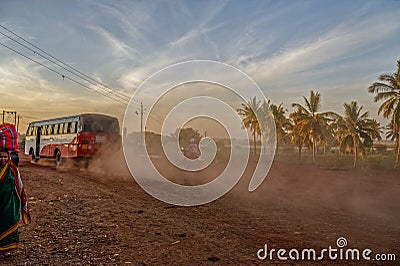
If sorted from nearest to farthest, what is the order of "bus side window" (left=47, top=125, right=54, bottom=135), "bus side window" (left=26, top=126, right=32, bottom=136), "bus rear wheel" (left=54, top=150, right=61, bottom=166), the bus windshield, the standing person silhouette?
the bus windshield → the standing person silhouette → "bus rear wheel" (left=54, top=150, right=61, bottom=166) → "bus side window" (left=47, top=125, right=54, bottom=135) → "bus side window" (left=26, top=126, right=32, bottom=136)

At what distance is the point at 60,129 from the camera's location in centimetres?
1755

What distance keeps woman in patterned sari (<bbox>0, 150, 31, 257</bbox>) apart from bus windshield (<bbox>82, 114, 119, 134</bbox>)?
11.9 m

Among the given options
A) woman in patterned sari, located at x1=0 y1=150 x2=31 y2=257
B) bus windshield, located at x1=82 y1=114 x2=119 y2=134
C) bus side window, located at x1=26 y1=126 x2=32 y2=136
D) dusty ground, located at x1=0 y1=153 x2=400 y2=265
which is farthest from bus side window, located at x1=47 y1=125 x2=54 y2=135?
woman in patterned sari, located at x1=0 y1=150 x2=31 y2=257

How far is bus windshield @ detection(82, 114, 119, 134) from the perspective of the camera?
16141mm

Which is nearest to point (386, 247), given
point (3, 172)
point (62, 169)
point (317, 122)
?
point (3, 172)

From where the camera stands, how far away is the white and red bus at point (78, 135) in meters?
15.9

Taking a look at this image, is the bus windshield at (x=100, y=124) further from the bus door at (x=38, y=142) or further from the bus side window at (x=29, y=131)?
the bus side window at (x=29, y=131)

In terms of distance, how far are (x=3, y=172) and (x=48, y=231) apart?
5.62 feet

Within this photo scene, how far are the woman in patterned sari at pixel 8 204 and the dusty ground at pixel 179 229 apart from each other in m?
0.22

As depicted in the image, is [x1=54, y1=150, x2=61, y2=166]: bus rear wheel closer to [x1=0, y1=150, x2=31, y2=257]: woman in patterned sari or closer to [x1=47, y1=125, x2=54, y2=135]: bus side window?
[x1=47, y1=125, x2=54, y2=135]: bus side window

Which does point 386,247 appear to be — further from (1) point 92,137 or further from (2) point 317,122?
(2) point 317,122

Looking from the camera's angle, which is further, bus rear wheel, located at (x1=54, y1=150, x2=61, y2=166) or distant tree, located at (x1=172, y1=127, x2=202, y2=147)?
bus rear wheel, located at (x1=54, y1=150, x2=61, y2=166)

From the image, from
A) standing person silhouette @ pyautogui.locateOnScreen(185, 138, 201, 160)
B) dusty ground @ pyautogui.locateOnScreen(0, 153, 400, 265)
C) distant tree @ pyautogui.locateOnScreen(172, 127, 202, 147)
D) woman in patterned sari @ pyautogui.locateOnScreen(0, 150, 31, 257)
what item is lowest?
dusty ground @ pyautogui.locateOnScreen(0, 153, 400, 265)

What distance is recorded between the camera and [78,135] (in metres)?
15.9
